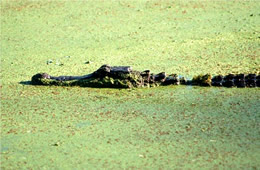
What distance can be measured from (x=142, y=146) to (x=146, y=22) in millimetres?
2376

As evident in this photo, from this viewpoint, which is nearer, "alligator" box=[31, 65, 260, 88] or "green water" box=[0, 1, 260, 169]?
"green water" box=[0, 1, 260, 169]

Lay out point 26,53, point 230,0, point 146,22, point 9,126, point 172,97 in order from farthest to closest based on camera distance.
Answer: point 230,0 → point 146,22 → point 26,53 → point 172,97 → point 9,126

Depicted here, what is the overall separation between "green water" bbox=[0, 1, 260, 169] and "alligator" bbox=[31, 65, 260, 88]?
0.06 m

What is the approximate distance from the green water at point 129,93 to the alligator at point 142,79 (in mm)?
60

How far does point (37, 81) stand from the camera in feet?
11.9

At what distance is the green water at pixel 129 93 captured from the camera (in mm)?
2631

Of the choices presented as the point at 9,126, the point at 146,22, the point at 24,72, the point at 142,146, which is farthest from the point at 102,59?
the point at 142,146

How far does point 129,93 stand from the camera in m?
3.44

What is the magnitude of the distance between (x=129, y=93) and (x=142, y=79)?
0.48ft

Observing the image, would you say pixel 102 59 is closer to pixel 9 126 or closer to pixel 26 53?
pixel 26 53

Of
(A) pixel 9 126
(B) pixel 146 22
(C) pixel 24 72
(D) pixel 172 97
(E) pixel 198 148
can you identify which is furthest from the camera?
(B) pixel 146 22

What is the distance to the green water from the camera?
8.63 ft

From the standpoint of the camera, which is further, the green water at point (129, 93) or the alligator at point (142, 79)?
the alligator at point (142, 79)

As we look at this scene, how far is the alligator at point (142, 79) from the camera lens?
11.2 feet
